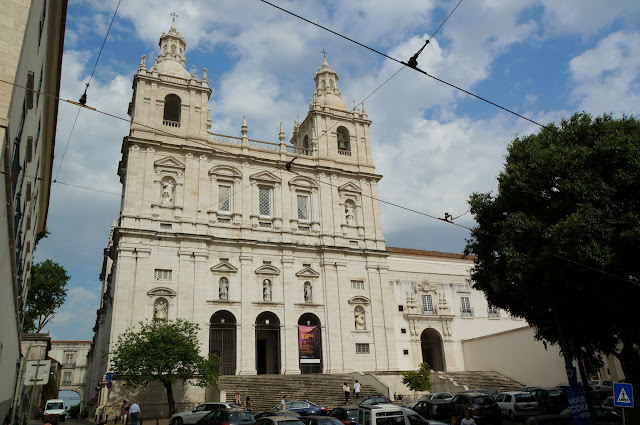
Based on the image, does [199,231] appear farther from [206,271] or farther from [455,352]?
[455,352]

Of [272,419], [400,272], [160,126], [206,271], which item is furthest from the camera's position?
[400,272]

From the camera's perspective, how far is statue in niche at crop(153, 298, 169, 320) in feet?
95.9

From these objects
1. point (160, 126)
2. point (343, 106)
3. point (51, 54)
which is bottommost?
point (51, 54)

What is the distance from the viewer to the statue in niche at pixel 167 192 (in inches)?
1269

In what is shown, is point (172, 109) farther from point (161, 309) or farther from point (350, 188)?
point (161, 309)

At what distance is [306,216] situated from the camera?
119 feet

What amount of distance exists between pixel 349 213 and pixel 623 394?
27.6m

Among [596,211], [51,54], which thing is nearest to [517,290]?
[596,211]

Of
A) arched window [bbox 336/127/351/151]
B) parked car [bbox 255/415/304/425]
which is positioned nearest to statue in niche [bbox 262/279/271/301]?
arched window [bbox 336/127/351/151]

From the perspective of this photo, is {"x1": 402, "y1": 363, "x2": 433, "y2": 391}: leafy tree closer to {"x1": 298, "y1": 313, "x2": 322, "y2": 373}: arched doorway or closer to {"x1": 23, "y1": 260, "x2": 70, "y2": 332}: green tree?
{"x1": 298, "y1": 313, "x2": 322, "y2": 373}: arched doorway

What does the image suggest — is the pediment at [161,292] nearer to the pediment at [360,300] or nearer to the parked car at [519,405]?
the pediment at [360,300]

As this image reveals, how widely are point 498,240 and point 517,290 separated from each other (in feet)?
6.96

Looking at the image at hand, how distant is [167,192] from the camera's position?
32406 mm

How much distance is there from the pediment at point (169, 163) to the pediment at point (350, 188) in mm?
11953
